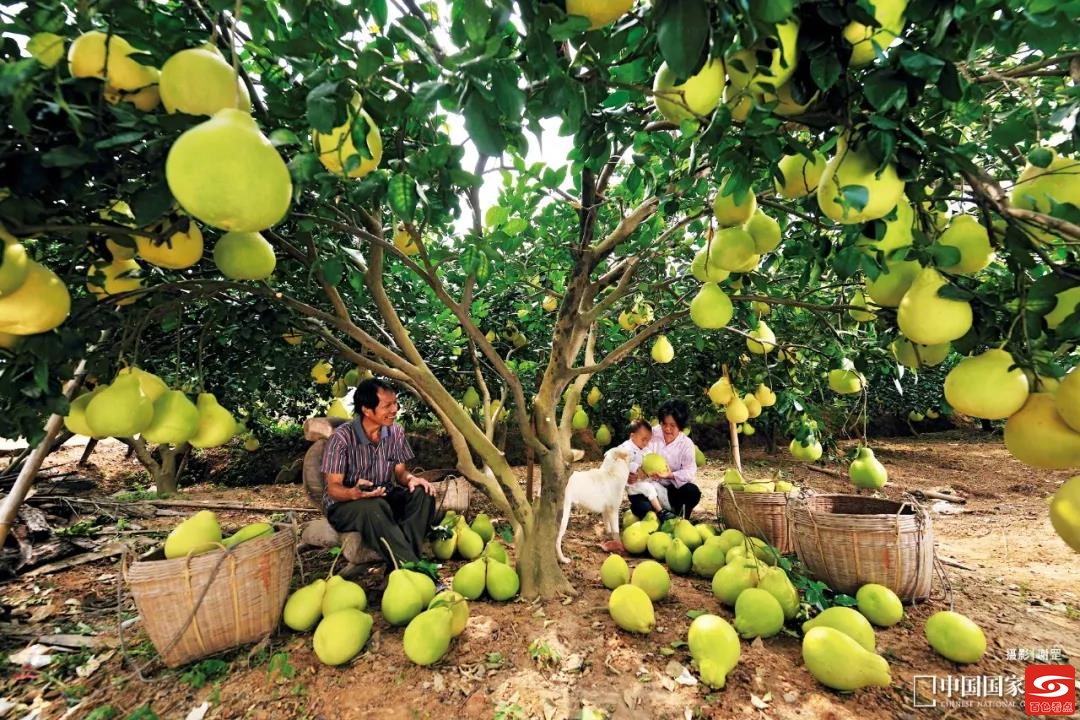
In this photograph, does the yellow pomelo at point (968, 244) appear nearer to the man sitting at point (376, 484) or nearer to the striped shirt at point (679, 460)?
the man sitting at point (376, 484)

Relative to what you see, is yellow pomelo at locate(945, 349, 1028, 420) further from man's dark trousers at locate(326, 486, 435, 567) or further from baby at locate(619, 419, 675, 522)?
baby at locate(619, 419, 675, 522)

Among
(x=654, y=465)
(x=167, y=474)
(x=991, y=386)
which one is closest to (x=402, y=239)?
(x=991, y=386)

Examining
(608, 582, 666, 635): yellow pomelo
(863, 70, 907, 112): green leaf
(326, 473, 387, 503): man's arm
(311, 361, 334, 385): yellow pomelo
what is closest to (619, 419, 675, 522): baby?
(608, 582, 666, 635): yellow pomelo

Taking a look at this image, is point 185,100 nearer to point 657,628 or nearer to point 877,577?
point 657,628

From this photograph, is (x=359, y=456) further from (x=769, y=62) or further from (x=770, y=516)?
(x=769, y=62)

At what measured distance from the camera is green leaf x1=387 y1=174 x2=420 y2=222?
1263 mm

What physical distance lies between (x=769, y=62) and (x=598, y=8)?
1.19 ft

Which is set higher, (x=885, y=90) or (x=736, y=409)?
(x=885, y=90)

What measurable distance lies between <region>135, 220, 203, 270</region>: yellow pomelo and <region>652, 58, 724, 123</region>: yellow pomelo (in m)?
1.35

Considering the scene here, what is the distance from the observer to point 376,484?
13.4ft

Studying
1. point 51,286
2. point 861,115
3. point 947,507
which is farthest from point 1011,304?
point 947,507

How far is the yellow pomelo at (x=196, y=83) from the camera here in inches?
43.3

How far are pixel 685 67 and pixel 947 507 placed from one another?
830 cm

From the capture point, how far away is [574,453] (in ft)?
11.6
